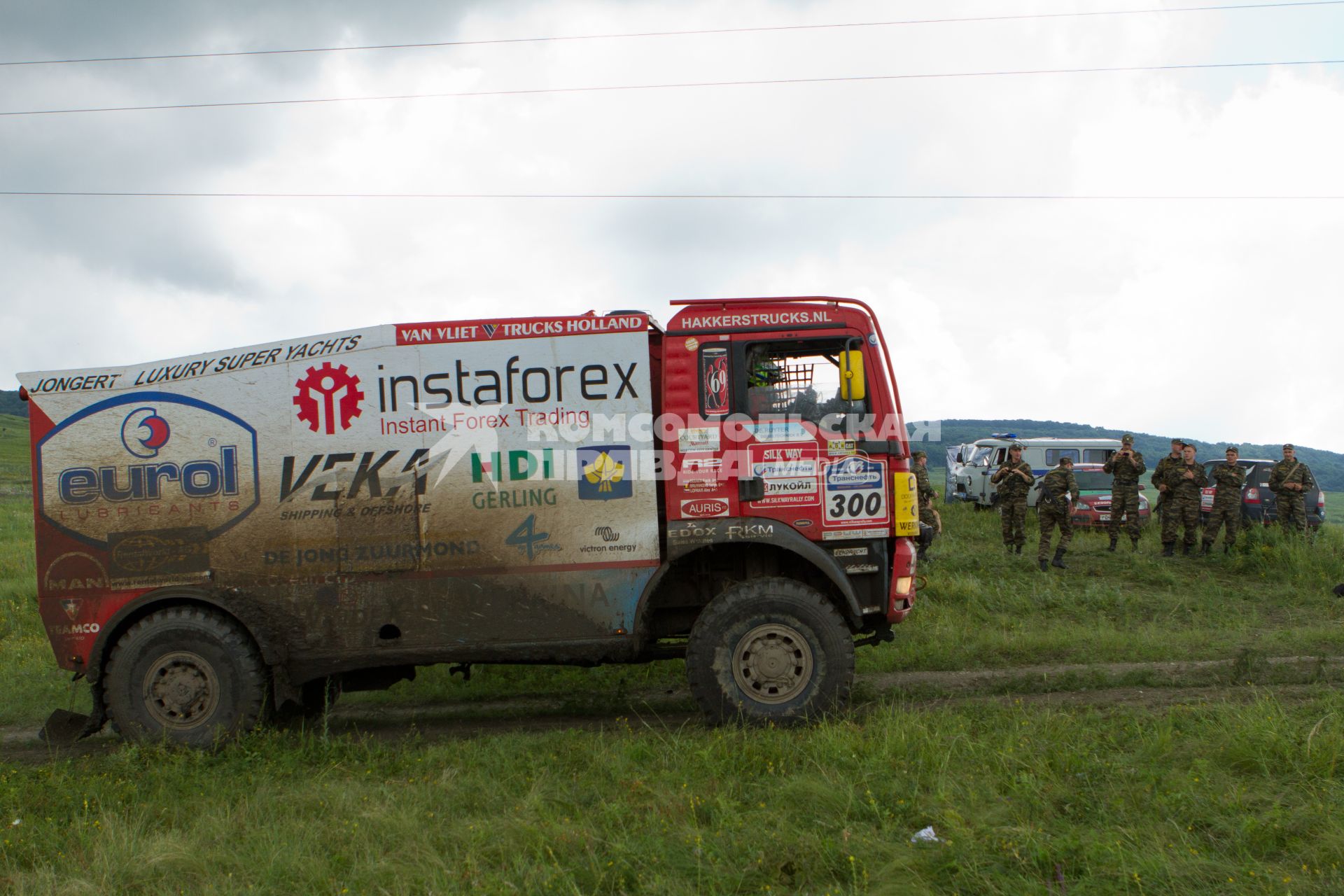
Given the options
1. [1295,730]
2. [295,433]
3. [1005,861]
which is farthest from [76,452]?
[1295,730]

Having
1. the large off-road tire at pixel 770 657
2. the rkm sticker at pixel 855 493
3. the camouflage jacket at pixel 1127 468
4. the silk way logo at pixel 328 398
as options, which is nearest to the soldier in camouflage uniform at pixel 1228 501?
the camouflage jacket at pixel 1127 468

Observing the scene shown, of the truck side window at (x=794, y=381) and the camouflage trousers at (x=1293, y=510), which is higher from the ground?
the truck side window at (x=794, y=381)

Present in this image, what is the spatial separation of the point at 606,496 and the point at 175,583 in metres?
3.34

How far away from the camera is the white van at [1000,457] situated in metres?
21.8

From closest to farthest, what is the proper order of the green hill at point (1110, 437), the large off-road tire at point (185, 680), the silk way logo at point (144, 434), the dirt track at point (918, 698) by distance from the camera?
the large off-road tire at point (185, 680) → the silk way logo at point (144, 434) → the dirt track at point (918, 698) → the green hill at point (1110, 437)

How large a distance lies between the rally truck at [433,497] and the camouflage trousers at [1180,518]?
11.4m

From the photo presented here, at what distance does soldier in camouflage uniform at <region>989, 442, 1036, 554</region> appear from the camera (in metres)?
15.9

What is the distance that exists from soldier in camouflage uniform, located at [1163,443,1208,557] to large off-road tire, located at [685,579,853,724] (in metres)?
11.6

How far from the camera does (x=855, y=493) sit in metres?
6.76

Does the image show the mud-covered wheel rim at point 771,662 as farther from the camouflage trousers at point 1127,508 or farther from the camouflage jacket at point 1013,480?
the camouflage trousers at point 1127,508

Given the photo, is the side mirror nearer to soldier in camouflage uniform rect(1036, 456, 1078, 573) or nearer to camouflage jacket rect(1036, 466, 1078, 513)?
soldier in camouflage uniform rect(1036, 456, 1078, 573)

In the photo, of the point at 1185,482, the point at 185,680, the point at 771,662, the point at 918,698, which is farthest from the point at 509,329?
the point at 1185,482

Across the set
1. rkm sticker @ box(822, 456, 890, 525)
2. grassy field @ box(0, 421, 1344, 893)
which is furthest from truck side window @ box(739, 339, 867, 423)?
grassy field @ box(0, 421, 1344, 893)

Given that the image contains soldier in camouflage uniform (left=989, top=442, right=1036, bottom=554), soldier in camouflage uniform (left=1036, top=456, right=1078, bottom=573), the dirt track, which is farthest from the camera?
soldier in camouflage uniform (left=989, top=442, right=1036, bottom=554)
